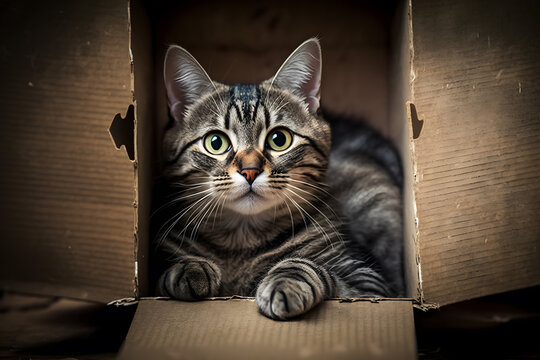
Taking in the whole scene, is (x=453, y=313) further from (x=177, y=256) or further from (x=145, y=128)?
(x=145, y=128)

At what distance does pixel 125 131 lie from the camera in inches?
46.8

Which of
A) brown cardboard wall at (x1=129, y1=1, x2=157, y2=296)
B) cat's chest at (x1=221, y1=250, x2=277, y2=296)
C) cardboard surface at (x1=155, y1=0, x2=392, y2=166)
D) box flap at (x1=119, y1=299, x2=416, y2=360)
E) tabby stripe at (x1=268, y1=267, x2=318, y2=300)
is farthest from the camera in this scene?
cardboard surface at (x1=155, y1=0, x2=392, y2=166)

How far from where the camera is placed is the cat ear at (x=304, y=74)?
140cm

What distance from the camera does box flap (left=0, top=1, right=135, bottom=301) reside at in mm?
1154

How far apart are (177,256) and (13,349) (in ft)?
1.50

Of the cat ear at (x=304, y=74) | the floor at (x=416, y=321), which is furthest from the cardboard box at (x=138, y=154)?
the cat ear at (x=304, y=74)

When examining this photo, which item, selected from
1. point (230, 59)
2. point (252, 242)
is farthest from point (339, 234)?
point (230, 59)

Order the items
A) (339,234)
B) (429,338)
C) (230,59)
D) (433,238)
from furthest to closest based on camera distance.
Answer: (230,59)
(339,234)
(429,338)
(433,238)

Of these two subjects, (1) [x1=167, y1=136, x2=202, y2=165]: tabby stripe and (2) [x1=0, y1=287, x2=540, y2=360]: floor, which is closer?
(2) [x1=0, y1=287, x2=540, y2=360]: floor

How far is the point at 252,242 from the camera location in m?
1.40

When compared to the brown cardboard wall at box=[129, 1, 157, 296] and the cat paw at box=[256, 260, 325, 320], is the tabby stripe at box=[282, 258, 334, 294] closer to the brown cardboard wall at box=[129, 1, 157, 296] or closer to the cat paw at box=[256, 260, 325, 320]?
the cat paw at box=[256, 260, 325, 320]

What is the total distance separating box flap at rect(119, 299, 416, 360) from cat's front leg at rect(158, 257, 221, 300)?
1.1 inches

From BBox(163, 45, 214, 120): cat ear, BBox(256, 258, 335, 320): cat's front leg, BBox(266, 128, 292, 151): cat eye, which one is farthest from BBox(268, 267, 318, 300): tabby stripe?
BBox(163, 45, 214, 120): cat ear

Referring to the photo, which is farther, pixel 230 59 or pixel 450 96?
pixel 230 59
